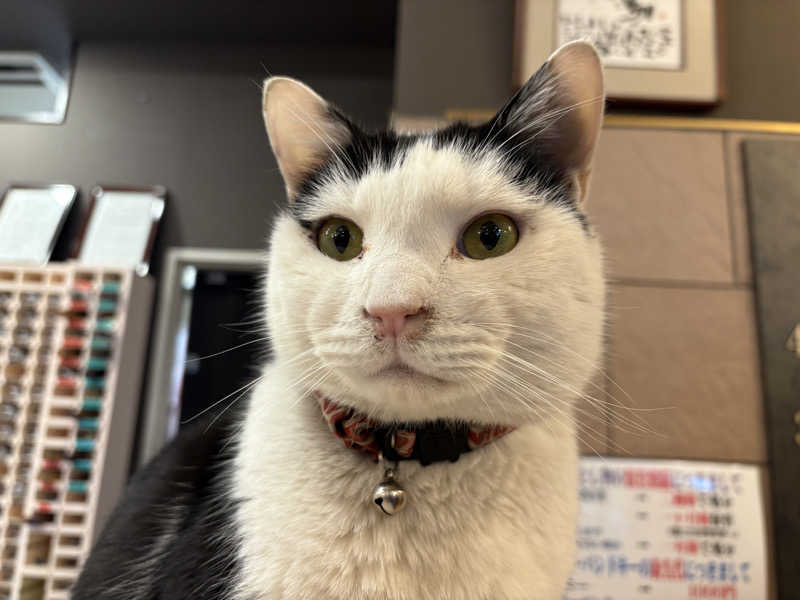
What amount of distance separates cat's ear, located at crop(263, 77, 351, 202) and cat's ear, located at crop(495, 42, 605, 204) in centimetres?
21

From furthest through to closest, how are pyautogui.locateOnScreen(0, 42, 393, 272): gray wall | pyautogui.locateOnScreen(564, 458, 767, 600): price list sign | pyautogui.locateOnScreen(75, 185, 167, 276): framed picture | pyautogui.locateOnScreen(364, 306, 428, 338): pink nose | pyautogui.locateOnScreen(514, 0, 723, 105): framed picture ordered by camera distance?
pyautogui.locateOnScreen(0, 42, 393, 272): gray wall → pyautogui.locateOnScreen(75, 185, 167, 276): framed picture → pyautogui.locateOnScreen(514, 0, 723, 105): framed picture → pyautogui.locateOnScreen(564, 458, 767, 600): price list sign → pyautogui.locateOnScreen(364, 306, 428, 338): pink nose

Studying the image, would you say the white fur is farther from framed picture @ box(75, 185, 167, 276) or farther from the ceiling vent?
the ceiling vent

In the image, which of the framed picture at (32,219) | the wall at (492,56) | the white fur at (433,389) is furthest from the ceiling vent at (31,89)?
the white fur at (433,389)

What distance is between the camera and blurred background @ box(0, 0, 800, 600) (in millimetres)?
1231

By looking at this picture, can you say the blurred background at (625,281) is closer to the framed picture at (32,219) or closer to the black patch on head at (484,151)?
the framed picture at (32,219)

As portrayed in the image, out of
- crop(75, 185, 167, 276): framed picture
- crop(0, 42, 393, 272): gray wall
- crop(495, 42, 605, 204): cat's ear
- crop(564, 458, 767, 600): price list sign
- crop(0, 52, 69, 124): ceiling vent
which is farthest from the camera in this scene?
crop(0, 52, 69, 124): ceiling vent

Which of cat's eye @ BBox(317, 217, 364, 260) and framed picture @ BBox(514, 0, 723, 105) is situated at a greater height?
framed picture @ BBox(514, 0, 723, 105)

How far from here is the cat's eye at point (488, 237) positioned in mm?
529

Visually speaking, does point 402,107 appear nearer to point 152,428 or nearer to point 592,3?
point 592,3

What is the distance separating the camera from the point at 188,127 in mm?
2408

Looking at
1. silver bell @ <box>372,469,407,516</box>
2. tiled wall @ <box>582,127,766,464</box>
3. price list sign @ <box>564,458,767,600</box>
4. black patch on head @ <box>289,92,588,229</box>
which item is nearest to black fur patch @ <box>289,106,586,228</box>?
black patch on head @ <box>289,92,588,229</box>

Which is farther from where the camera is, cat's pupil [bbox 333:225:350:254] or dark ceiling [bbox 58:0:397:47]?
dark ceiling [bbox 58:0:397:47]

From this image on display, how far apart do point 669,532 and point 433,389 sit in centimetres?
108

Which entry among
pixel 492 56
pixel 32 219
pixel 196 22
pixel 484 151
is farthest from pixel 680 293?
pixel 32 219
